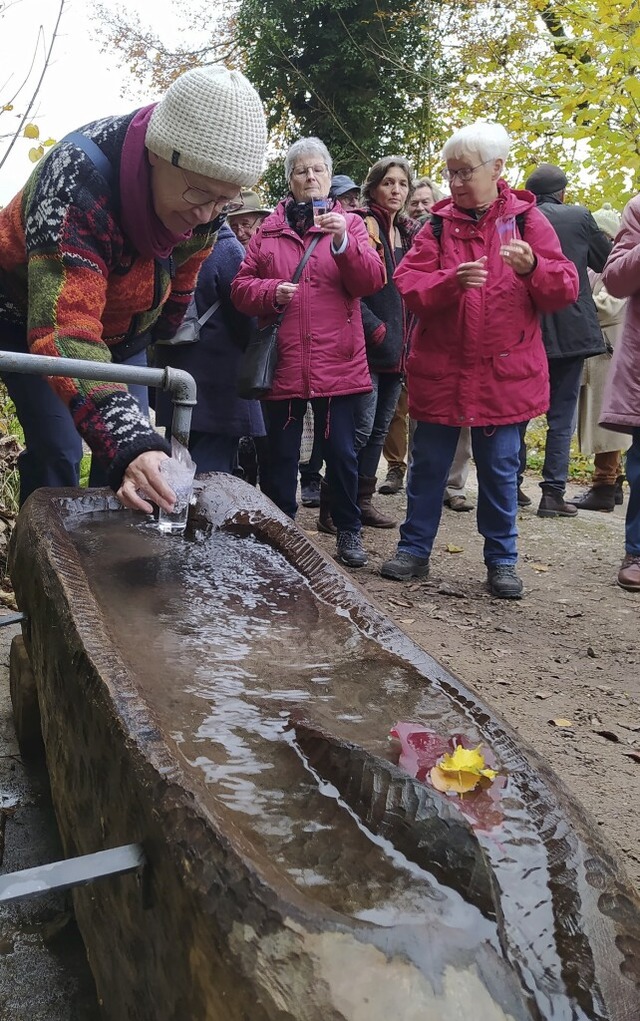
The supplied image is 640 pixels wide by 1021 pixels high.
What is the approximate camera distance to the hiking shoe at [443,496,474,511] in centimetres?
592

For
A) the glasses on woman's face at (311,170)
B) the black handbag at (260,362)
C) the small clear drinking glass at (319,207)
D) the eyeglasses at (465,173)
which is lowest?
the black handbag at (260,362)

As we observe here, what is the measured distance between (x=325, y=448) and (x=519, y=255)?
132cm

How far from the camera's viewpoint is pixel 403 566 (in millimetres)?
4137

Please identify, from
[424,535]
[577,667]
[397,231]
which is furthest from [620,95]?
[577,667]

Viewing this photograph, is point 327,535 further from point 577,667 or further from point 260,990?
point 260,990

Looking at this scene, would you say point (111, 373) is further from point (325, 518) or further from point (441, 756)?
point (325, 518)

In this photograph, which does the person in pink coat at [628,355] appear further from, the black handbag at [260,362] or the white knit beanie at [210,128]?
the white knit beanie at [210,128]

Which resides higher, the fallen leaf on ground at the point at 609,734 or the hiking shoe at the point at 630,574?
the hiking shoe at the point at 630,574

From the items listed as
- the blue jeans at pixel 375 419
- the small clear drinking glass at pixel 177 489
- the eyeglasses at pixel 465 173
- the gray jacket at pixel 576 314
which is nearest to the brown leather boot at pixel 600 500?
the gray jacket at pixel 576 314

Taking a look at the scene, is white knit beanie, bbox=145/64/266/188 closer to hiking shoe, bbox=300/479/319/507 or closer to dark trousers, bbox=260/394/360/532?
dark trousers, bbox=260/394/360/532

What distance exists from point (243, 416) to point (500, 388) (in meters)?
1.21

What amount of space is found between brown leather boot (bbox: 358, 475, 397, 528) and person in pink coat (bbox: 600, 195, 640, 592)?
1.63m

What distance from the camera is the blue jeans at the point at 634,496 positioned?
4094 millimetres

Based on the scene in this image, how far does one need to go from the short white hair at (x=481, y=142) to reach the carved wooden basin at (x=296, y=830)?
220cm
